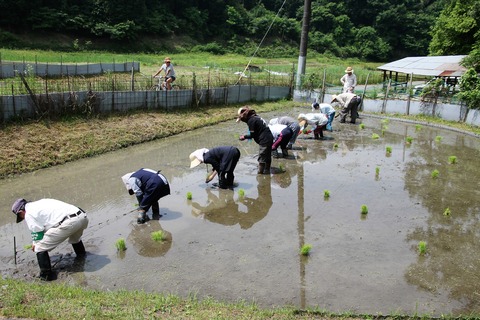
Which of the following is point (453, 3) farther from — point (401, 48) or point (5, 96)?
point (401, 48)

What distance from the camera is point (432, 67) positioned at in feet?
79.7

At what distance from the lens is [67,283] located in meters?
6.16

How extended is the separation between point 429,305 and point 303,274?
1710mm

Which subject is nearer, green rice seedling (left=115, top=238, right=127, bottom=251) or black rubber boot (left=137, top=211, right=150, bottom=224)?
green rice seedling (left=115, top=238, right=127, bottom=251)

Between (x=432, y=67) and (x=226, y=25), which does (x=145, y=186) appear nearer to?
(x=432, y=67)

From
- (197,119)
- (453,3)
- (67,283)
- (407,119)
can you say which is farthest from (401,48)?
(67,283)

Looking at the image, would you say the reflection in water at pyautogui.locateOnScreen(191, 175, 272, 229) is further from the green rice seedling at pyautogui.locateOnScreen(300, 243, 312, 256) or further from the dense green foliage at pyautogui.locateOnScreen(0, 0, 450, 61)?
the dense green foliage at pyautogui.locateOnScreen(0, 0, 450, 61)

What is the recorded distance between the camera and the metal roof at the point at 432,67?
74.8 ft

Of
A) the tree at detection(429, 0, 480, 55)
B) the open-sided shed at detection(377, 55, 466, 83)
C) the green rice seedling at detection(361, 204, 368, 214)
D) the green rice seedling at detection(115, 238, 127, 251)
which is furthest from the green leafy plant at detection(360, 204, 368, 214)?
the tree at detection(429, 0, 480, 55)

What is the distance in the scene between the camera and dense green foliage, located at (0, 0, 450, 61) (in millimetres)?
42094

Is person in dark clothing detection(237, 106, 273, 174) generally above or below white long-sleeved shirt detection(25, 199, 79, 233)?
above

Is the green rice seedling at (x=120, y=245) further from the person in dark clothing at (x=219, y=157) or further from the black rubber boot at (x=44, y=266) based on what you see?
the person in dark clothing at (x=219, y=157)

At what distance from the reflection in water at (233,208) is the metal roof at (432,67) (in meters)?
16.5

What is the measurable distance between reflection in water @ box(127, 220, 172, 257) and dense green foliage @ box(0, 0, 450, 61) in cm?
2416
